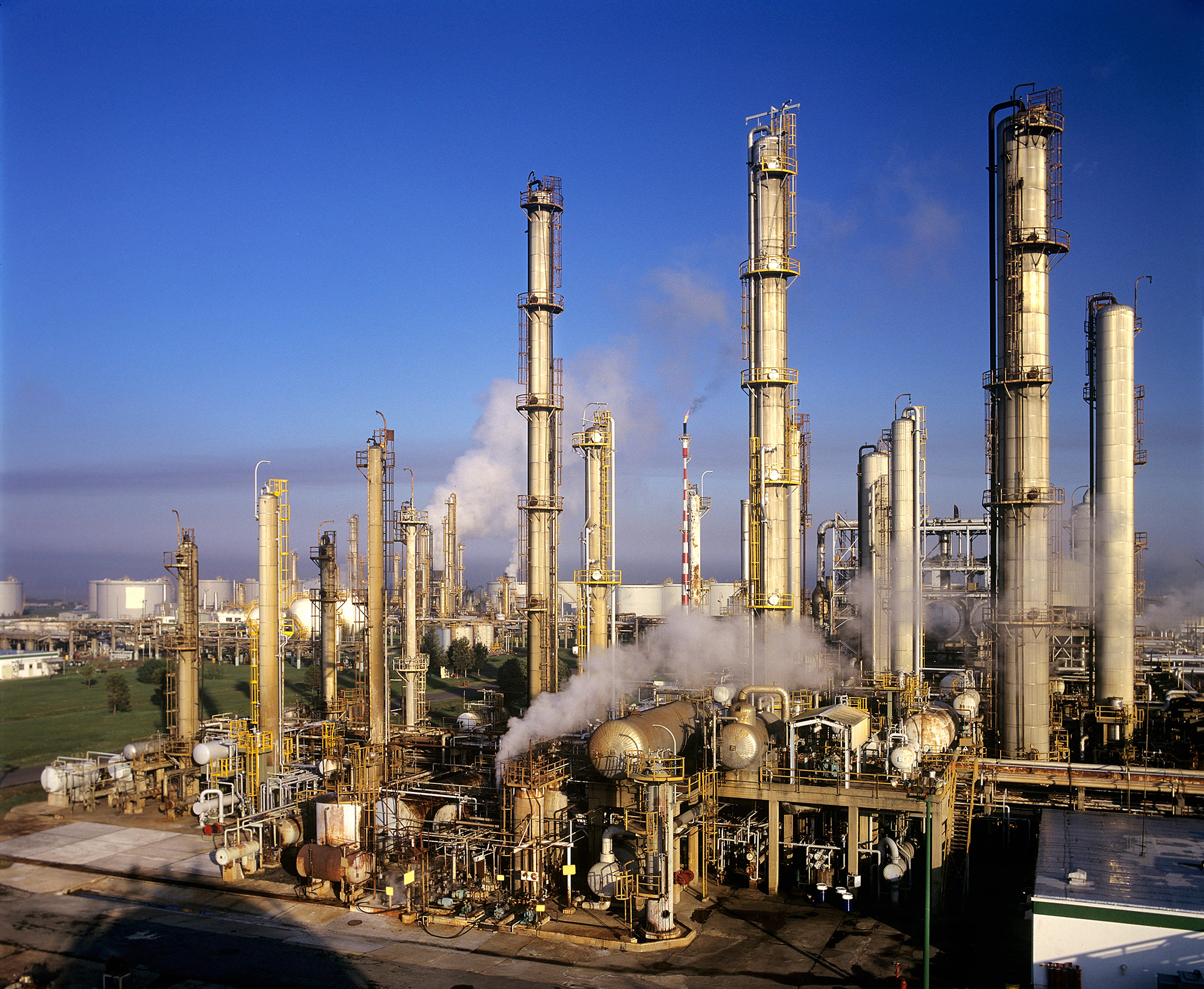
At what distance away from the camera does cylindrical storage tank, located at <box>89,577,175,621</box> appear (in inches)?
5522

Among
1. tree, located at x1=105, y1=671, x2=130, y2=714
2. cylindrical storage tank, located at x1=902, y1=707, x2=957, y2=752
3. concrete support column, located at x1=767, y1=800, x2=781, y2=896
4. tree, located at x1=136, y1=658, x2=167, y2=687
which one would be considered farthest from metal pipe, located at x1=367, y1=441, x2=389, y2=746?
tree, located at x1=136, y1=658, x2=167, y2=687

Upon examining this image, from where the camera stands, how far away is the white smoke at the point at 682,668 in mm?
32562

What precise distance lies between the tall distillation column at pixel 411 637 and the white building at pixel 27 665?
46.1m

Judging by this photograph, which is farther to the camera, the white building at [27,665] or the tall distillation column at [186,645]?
the white building at [27,665]

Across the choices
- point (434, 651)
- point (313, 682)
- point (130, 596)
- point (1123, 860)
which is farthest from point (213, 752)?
point (130, 596)

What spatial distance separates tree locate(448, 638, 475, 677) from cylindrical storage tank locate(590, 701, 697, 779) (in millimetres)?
56806

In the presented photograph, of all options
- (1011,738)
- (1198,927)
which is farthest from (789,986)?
(1011,738)

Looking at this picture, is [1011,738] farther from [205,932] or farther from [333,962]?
[205,932]

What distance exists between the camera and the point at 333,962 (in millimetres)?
23266

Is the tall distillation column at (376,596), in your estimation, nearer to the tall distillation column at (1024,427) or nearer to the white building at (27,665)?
the tall distillation column at (1024,427)

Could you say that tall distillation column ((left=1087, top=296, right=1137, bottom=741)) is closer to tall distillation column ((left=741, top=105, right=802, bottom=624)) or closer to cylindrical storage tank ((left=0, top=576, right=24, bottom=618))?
tall distillation column ((left=741, top=105, right=802, bottom=624))

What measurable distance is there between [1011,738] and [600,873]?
19329 millimetres

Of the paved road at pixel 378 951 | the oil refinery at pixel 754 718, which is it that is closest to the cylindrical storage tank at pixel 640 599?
the oil refinery at pixel 754 718

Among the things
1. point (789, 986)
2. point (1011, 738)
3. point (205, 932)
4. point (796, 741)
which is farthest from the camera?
point (1011, 738)
